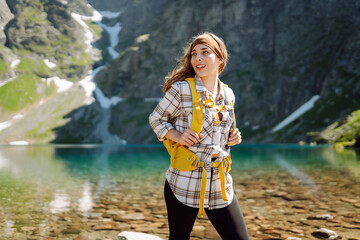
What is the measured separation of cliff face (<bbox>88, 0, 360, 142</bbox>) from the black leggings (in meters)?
125

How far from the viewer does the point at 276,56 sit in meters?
163

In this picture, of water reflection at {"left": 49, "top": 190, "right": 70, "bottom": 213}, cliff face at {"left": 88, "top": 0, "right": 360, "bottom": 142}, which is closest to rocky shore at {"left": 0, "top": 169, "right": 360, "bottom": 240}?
water reflection at {"left": 49, "top": 190, "right": 70, "bottom": 213}

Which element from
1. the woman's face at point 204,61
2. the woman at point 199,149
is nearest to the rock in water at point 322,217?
the woman at point 199,149

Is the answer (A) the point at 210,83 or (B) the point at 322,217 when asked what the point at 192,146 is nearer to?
(A) the point at 210,83

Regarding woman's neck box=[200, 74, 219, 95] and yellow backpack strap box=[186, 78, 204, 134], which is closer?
yellow backpack strap box=[186, 78, 204, 134]

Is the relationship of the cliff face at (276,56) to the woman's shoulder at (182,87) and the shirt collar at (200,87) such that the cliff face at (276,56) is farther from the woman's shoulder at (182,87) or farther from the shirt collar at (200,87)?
the woman's shoulder at (182,87)

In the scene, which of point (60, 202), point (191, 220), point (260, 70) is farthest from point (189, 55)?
point (260, 70)

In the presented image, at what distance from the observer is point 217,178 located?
15.3ft

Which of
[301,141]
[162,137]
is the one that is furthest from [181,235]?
[301,141]

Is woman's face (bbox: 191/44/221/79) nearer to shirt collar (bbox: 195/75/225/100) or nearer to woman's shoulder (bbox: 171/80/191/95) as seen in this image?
shirt collar (bbox: 195/75/225/100)

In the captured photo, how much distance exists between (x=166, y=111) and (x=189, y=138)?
56 cm

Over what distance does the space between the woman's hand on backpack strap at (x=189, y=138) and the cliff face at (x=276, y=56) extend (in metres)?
125

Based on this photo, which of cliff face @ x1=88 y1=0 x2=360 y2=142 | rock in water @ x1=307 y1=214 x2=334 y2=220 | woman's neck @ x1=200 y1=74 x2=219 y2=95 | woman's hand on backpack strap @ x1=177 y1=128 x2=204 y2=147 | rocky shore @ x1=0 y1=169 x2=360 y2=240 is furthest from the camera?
cliff face @ x1=88 y1=0 x2=360 y2=142

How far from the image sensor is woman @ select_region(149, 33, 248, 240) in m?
4.48
